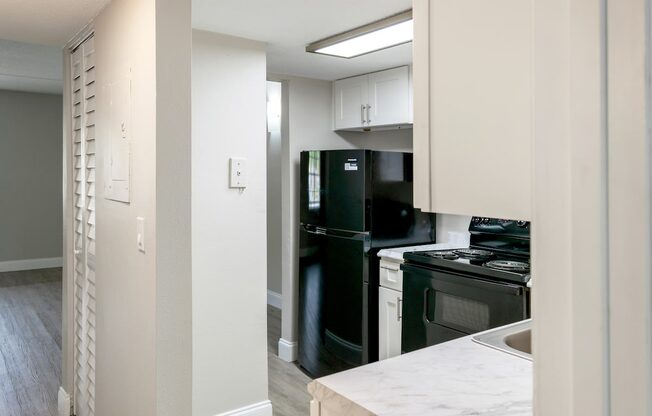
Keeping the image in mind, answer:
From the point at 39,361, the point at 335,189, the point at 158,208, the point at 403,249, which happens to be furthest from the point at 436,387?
the point at 39,361

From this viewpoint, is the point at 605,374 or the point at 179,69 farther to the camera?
the point at 179,69

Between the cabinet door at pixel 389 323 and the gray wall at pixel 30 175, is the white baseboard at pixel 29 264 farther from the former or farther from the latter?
the cabinet door at pixel 389 323

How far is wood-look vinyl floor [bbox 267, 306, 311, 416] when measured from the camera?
9.92 feet

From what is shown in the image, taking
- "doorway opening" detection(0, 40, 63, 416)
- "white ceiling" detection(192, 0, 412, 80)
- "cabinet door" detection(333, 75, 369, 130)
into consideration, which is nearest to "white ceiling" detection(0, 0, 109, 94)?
"white ceiling" detection(192, 0, 412, 80)

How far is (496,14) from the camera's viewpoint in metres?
0.67

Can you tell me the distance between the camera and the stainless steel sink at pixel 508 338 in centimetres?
144

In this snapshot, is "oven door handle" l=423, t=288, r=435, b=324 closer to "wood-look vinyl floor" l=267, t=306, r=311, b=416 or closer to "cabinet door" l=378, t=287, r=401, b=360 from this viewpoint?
"cabinet door" l=378, t=287, r=401, b=360

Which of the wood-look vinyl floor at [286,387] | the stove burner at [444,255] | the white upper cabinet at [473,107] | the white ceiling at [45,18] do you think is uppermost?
the white ceiling at [45,18]

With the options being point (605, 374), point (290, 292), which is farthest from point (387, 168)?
point (605, 374)

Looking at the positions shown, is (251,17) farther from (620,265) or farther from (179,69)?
(620,265)

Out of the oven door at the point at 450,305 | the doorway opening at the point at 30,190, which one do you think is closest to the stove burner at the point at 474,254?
the oven door at the point at 450,305

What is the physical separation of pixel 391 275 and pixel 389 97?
3.97ft

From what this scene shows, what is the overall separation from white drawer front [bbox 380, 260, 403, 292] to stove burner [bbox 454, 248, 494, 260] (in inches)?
14.3

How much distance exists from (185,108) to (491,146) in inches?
50.5
